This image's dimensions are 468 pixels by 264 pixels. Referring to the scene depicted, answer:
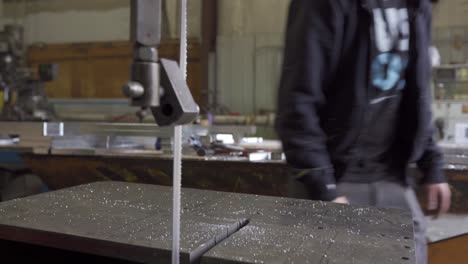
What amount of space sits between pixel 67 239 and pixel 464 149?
1.96 meters

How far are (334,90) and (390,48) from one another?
13cm

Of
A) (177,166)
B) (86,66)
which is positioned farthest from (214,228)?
(86,66)

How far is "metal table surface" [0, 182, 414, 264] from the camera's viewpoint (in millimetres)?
501

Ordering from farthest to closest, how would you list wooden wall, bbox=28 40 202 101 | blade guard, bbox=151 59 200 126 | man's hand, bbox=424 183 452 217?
wooden wall, bbox=28 40 202 101 → man's hand, bbox=424 183 452 217 → blade guard, bbox=151 59 200 126

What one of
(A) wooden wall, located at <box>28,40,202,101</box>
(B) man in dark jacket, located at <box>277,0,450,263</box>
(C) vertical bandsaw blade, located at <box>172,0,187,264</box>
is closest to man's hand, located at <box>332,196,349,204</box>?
(B) man in dark jacket, located at <box>277,0,450,263</box>

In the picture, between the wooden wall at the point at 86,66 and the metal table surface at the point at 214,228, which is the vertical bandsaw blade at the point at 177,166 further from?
the wooden wall at the point at 86,66

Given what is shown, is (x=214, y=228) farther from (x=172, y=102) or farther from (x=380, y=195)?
(x=380, y=195)

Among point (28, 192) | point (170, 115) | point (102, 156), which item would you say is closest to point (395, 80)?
point (170, 115)

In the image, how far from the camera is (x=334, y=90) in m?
0.84

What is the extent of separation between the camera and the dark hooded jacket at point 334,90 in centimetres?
78

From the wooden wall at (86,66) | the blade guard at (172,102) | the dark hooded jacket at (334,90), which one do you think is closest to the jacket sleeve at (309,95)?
the dark hooded jacket at (334,90)

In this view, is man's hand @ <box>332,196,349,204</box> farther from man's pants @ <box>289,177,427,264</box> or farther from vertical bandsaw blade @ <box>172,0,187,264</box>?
vertical bandsaw blade @ <box>172,0,187,264</box>

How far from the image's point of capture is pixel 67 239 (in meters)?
0.55

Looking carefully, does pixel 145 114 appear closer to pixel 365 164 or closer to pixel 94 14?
pixel 365 164
